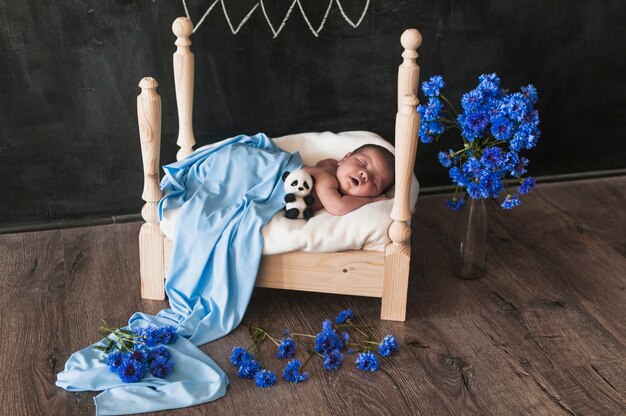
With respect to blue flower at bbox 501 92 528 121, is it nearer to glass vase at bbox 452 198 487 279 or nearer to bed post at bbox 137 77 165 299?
glass vase at bbox 452 198 487 279

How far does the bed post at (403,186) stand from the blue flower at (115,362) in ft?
2.38

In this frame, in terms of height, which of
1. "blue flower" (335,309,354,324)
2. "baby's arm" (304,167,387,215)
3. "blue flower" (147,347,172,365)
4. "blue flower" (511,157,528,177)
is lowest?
"blue flower" (335,309,354,324)

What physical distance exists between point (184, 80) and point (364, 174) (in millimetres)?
624

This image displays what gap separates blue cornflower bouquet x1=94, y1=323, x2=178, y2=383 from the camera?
6.22 feet

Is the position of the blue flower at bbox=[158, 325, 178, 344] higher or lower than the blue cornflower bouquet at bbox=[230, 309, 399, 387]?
higher

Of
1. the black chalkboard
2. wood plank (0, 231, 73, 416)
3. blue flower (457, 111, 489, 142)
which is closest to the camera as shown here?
wood plank (0, 231, 73, 416)

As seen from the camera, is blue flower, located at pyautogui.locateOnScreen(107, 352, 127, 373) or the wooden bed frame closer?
blue flower, located at pyautogui.locateOnScreen(107, 352, 127, 373)

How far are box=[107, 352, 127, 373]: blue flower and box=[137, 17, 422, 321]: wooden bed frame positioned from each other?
357 mm

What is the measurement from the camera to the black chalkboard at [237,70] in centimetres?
249

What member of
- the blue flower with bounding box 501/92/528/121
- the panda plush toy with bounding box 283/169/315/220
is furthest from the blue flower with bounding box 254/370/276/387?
the blue flower with bounding box 501/92/528/121

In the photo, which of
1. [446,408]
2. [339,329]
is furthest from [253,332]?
[446,408]

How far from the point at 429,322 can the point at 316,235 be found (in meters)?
0.43

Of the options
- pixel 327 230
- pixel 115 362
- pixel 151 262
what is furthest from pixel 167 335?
pixel 327 230

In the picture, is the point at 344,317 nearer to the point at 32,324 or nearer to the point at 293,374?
the point at 293,374
